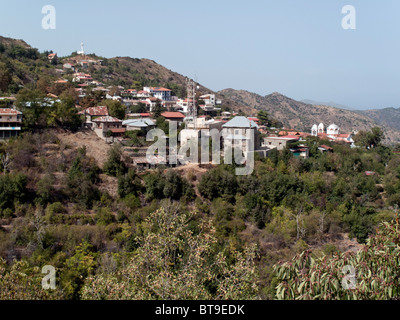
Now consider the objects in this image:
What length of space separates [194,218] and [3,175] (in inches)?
431

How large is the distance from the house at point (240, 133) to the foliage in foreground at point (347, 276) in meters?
20.2

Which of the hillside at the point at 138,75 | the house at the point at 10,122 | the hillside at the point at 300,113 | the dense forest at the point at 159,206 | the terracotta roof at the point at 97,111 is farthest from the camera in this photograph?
the hillside at the point at 300,113

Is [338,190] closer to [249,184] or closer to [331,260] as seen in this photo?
[249,184]

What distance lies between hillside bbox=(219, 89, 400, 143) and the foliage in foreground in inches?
3049

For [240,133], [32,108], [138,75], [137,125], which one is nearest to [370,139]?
[240,133]

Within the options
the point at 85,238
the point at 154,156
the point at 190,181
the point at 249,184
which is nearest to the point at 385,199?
the point at 249,184

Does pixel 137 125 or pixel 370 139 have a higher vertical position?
pixel 137 125

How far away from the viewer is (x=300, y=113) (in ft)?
318

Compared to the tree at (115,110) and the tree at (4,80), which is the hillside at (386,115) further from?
the tree at (4,80)

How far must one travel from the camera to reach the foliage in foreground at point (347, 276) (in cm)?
529

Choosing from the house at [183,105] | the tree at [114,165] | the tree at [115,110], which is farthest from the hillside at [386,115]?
the tree at [114,165]

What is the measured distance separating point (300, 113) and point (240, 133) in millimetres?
74365

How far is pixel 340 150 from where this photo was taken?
1303 inches

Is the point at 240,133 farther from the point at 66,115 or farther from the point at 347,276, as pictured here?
the point at 347,276
